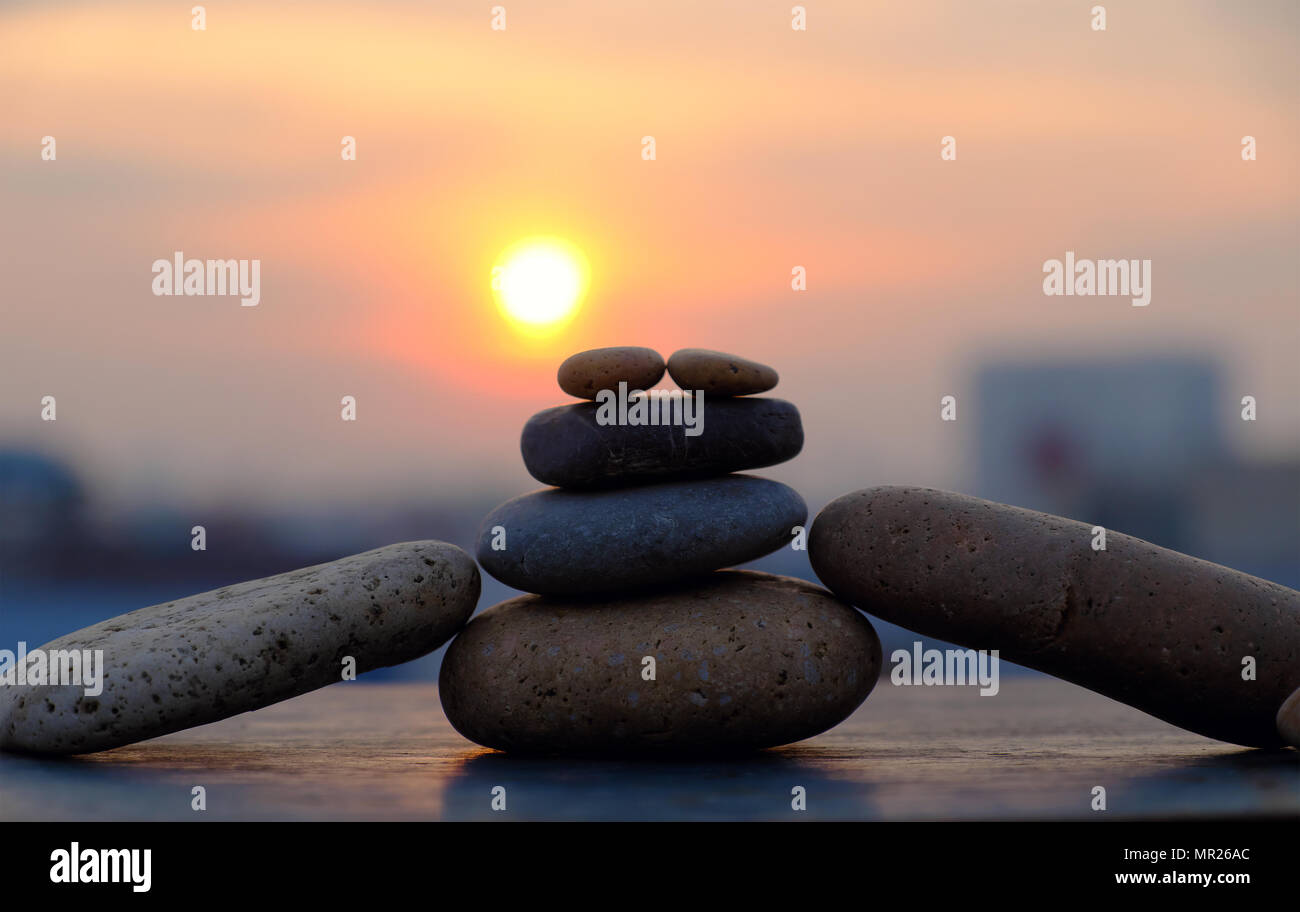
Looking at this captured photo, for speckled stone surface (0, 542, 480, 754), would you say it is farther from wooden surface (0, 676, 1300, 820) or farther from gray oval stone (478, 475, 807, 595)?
gray oval stone (478, 475, 807, 595)

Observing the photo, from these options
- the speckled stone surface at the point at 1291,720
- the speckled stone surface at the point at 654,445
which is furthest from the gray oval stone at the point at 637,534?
the speckled stone surface at the point at 1291,720

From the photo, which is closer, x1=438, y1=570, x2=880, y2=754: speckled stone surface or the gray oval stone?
x1=438, y1=570, x2=880, y2=754: speckled stone surface

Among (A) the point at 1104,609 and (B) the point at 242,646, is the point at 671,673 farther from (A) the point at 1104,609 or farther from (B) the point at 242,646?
(A) the point at 1104,609

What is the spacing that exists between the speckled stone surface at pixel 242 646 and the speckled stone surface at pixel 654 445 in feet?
2.83

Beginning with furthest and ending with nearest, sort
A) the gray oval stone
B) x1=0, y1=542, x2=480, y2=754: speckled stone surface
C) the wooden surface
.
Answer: the gray oval stone, x1=0, y1=542, x2=480, y2=754: speckled stone surface, the wooden surface

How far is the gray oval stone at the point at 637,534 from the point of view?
6824mm

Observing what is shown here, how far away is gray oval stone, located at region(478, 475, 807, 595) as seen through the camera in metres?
6.82

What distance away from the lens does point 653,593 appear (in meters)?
7.12

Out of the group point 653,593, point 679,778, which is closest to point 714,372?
point 653,593

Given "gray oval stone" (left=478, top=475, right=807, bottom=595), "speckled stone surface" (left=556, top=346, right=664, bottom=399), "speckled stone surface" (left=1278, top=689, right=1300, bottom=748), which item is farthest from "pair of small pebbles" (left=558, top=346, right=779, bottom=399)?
"speckled stone surface" (left=1278, top=689, right=1300, bottom=748)

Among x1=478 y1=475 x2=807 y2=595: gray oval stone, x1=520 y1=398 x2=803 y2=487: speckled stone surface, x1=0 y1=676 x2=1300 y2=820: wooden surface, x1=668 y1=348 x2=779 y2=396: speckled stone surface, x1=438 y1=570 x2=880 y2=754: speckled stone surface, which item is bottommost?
x1=0 y1=676 x2=1300 y2=820: wooden surface

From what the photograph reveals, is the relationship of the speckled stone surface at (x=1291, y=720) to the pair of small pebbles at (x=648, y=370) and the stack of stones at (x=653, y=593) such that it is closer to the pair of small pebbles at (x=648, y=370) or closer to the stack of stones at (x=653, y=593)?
the stack of stones at (x=653, y=593)
